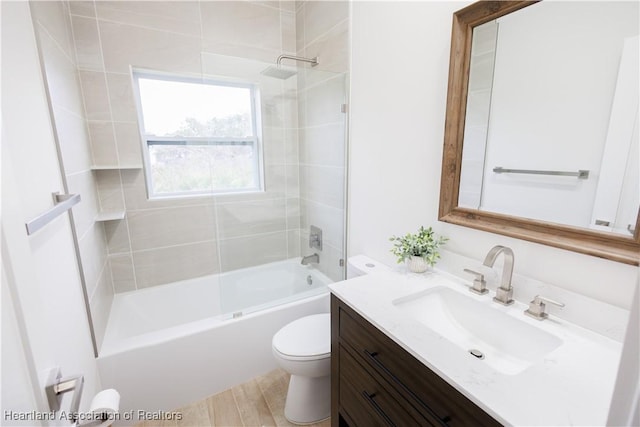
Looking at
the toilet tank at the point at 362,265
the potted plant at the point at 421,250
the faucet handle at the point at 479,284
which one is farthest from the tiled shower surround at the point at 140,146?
the faucet handle at the point at 479,284

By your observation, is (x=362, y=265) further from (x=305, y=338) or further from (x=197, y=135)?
(x=197, y=135)

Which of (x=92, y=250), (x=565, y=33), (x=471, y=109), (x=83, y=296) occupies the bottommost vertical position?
(x=83, y=296)

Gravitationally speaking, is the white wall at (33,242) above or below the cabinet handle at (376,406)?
above

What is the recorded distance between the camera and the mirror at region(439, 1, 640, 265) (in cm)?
82

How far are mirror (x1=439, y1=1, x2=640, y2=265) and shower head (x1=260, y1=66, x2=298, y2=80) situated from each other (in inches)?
55.6

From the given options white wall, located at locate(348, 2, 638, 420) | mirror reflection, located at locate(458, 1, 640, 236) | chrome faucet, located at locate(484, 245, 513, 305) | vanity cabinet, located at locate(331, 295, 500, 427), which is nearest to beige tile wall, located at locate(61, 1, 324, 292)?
white wall, located at locate(348, 2, 638, 420)

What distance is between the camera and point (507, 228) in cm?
108

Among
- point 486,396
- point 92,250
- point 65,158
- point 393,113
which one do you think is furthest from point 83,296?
point 393,113

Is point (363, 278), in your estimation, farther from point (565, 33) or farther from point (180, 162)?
point (180, 162)

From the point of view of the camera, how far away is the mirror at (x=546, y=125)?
82 centimetres

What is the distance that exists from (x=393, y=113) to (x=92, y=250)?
1904 millimetres

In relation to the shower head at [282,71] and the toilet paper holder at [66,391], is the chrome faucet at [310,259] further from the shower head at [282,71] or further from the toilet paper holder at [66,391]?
the toilet paper holder at [66,391]

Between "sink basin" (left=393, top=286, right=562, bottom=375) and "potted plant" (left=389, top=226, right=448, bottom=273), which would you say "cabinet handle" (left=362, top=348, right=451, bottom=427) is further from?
"potted plant" (left=389, top=226, right=448, bottom=273)

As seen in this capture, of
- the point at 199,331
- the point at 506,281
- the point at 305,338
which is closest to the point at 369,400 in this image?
the point at 305,338
